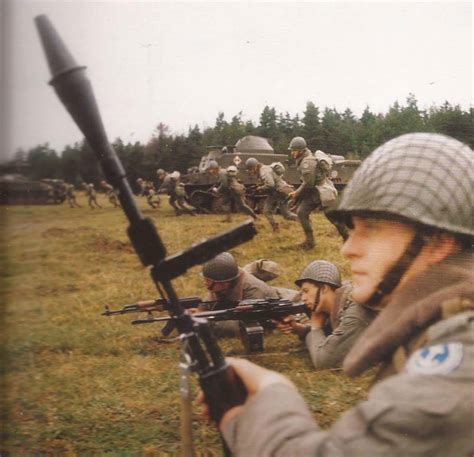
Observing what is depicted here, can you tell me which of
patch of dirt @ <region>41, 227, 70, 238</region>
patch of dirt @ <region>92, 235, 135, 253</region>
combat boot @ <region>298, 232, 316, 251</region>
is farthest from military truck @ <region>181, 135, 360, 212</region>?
combat boot @ <region>298, 232, 316, 251</region>

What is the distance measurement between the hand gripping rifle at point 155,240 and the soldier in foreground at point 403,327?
39 mm

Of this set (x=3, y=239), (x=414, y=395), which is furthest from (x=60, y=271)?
(x=414, y=395)

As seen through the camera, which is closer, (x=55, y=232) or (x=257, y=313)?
(x=257, y=313)

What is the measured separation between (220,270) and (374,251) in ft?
7.69

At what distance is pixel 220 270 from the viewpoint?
3289 mm

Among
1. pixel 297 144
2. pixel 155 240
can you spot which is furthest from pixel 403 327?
pixel 297 144

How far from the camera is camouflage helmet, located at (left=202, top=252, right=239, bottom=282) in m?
3.28

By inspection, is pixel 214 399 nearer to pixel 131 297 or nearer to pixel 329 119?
pixel 329 119

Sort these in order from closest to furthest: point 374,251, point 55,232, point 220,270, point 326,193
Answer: point 374,251 < point 220,270 < point 326,193 < point 55,232

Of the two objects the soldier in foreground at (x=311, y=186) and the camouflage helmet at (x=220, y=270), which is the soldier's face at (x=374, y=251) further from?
the soldier in foreground at (x=311, y=186)

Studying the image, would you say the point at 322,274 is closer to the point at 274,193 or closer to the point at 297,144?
the point at 297,144

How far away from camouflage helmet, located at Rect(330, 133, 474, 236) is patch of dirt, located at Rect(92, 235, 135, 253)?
4367 mm

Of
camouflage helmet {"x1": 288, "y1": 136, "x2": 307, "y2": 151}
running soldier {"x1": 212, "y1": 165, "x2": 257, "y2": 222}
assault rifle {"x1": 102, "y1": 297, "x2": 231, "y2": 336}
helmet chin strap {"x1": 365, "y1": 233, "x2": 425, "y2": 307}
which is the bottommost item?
assault rifle {"x1": 102, "y1": 297, "x2": 231, "y2": 336}

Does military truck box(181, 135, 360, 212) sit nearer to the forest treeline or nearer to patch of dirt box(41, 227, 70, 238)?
patch of dirt box(41, 227, 70, 238)
